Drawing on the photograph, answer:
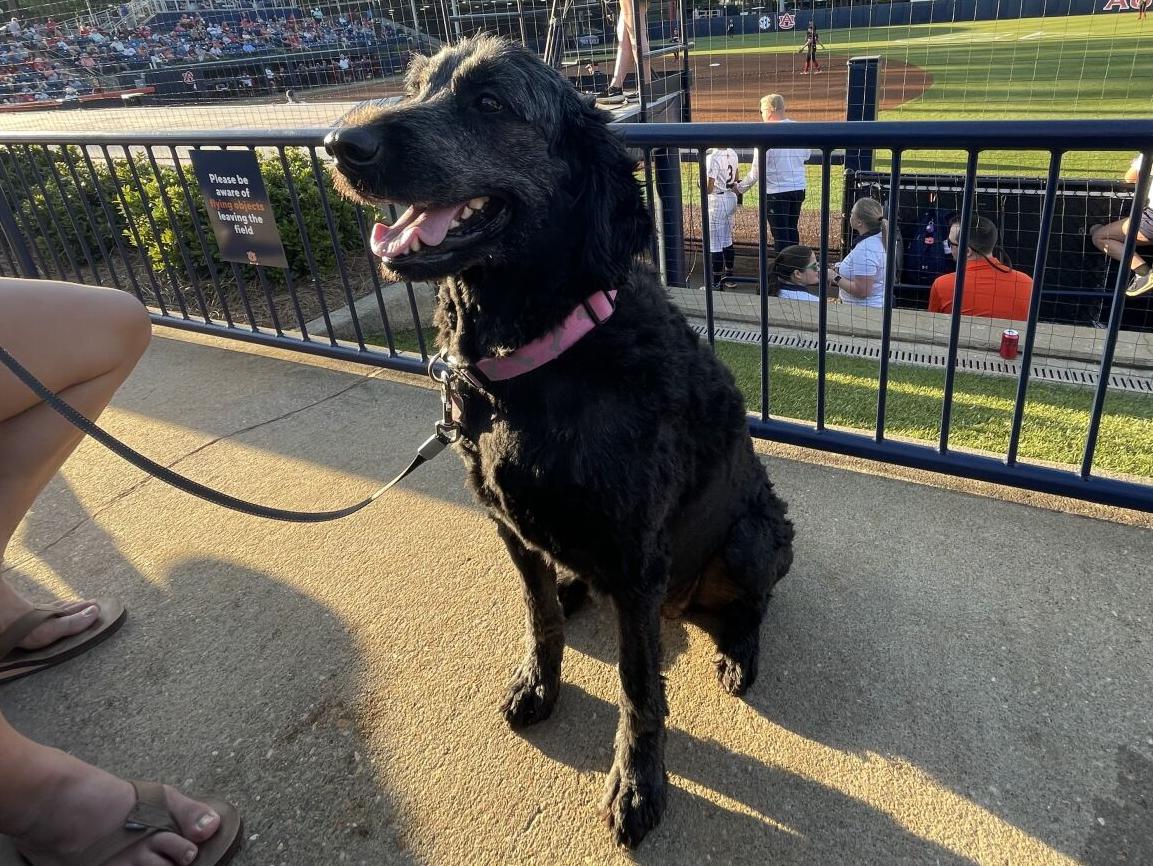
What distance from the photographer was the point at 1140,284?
5.64 m

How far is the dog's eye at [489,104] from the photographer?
1.78m

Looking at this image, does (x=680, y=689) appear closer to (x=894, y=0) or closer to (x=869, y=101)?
(x=869, y=101)

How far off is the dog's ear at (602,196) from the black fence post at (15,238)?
520cm

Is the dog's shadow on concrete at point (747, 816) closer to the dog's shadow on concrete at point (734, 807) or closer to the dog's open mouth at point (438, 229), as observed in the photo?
the dog's shadow on concrete at point (734, 807)

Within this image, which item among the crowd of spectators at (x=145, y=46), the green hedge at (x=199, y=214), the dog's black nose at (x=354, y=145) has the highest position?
the crowd of spectators at (x=145, y=46)

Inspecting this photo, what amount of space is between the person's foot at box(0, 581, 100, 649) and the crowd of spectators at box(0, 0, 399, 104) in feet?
40.2

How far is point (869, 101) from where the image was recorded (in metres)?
7.36

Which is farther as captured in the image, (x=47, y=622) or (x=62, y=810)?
(x=47, y=622)

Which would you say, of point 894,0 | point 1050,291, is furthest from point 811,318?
point 894,0

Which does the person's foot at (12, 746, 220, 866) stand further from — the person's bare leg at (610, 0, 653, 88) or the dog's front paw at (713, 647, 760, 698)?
the person's bare leg at (610, 0, 653, 88)

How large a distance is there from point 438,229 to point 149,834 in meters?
1.59

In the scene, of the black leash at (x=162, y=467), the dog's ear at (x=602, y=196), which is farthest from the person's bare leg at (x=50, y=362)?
the dog's ear at (x=602, y=196)

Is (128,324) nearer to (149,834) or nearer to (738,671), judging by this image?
(149,834)

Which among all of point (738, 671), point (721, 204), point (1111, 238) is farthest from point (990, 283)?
point (738, 671)
